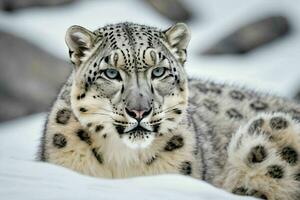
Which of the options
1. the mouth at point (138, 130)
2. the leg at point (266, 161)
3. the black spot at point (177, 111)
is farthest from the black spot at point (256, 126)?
the mouth at point (138, 130)

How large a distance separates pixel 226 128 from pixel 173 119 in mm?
1130

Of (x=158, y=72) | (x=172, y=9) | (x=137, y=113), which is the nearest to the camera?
(x=137, y=113)

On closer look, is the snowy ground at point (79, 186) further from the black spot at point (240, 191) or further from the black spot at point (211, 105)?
the black spot at point (211, 105)

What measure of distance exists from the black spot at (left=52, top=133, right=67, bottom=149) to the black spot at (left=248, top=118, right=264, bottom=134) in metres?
0.95

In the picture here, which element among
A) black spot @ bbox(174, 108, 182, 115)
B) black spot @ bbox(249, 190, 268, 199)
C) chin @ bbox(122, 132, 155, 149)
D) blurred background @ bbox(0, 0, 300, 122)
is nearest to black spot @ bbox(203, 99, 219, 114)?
black spot @ bbox(249, 190, 268, 199)

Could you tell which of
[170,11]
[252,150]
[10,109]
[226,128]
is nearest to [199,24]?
[170,11]

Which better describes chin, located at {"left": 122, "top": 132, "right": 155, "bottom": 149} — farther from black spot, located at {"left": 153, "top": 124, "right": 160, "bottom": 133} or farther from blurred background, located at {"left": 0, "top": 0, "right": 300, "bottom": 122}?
blurred background, located at {"left": 0, "top": 0, "right": 300, "bottom": 122}

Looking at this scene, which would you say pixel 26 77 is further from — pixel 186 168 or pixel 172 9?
pixel 186 168

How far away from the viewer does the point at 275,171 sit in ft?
14.4

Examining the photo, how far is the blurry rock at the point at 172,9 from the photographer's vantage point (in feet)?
41.1

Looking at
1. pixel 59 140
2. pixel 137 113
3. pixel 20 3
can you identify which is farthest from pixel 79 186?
pixel 20 3

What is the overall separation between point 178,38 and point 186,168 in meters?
0.62

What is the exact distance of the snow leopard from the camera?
13.2 ft

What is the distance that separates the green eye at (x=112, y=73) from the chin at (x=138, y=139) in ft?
0.87
